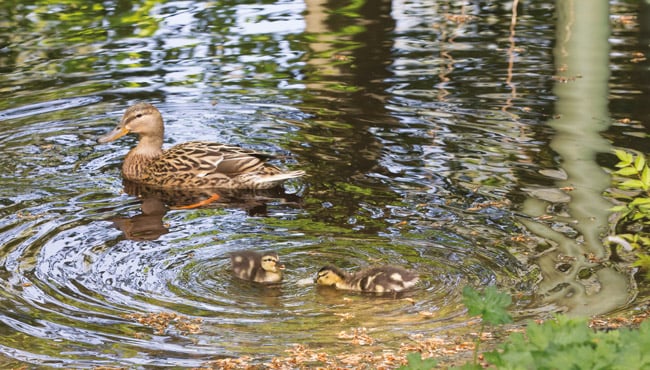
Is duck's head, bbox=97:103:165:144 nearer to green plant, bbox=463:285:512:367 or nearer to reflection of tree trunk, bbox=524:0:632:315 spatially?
reflection of tree trunk, bbox=524:0:632:315

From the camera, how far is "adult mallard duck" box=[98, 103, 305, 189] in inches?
409

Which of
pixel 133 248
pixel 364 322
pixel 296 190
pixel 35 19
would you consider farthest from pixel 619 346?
pixel 35 19

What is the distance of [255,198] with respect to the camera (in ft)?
33.6

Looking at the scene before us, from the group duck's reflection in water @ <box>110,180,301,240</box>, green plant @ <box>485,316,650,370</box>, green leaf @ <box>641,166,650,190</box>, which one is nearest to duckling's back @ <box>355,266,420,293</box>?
green leaf @ <box>641,166,650,190</box>

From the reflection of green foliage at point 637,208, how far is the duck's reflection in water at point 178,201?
8.69ft

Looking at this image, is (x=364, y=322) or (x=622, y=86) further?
(x=622, y=86)

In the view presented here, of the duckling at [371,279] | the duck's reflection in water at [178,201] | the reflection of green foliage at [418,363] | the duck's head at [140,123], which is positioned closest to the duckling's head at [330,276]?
the duckling at [371,279]

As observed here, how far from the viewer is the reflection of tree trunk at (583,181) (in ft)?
24.6

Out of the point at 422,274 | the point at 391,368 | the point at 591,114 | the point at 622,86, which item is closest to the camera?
the point at 391,368

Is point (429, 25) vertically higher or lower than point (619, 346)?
lower

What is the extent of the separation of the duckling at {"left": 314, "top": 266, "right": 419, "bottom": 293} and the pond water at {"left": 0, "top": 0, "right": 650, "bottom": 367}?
0.10 metres

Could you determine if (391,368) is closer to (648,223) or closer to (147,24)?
(648,223)

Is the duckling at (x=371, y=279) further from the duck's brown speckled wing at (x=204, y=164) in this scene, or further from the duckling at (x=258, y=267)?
the duck's brown speckled wing at (x=204, y=164)

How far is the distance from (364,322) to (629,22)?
9.39m
